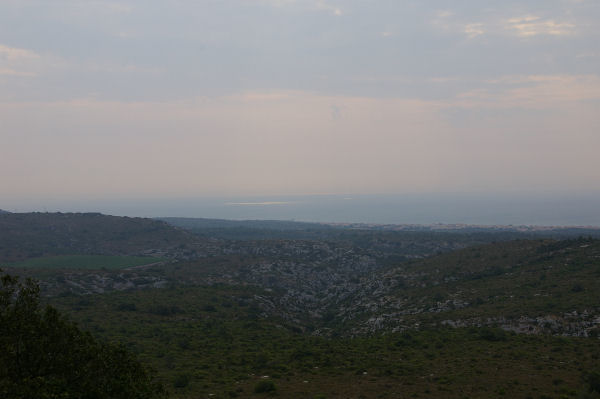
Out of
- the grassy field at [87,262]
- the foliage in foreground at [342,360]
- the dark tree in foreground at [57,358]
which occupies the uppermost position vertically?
the dark tree in foreground at [57,358]

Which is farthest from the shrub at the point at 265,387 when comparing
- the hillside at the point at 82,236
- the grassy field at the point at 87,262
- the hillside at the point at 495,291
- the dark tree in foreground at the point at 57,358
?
the hillside at the point at 82,236

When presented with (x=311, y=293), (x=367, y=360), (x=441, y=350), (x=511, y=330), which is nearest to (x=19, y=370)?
(x=367, y=360)

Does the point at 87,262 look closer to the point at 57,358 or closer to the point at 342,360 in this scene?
the point at 342,360

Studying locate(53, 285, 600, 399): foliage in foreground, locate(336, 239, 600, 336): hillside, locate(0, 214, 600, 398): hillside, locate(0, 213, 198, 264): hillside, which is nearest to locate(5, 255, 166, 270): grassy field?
locate(0, 214, 600, 398): hillside

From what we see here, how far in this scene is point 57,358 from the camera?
1405 cm

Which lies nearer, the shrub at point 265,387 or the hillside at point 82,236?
the shrub at point 265,387

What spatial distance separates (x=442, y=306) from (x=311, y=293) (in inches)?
1311

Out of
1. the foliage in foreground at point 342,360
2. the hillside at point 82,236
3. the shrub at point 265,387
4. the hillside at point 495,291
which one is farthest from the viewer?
the hillside at point 82,236

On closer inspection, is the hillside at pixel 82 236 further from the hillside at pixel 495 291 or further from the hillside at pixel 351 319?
the hillside at pixel 495 291

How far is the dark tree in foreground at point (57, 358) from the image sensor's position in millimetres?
13062

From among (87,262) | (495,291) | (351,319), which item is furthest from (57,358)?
(87,262)

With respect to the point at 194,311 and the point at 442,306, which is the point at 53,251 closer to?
the point at 194,311

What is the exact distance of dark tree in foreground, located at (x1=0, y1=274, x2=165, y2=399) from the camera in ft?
42.9

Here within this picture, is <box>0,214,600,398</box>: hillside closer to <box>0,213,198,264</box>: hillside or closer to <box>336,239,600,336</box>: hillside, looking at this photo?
<box>336,239,600,336</box>: hillside
